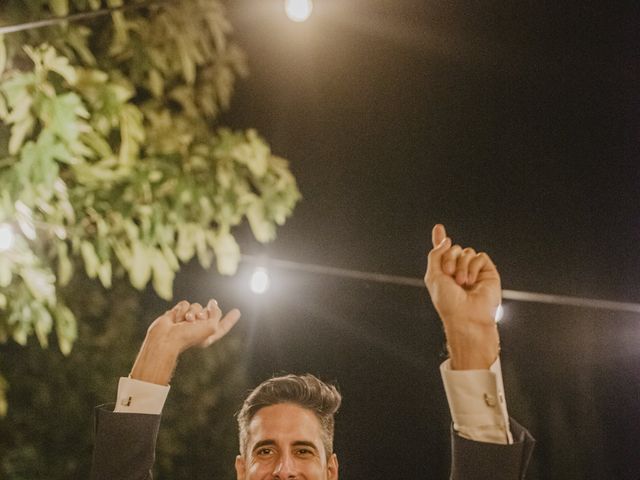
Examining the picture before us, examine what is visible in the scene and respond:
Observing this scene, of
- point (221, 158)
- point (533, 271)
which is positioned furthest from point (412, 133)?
point (221, 158)

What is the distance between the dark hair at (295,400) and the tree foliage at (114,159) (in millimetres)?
585

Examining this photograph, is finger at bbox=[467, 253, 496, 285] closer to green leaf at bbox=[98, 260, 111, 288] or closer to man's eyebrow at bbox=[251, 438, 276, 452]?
man's eyebrow at bbox=[251, 438, 276, 452]

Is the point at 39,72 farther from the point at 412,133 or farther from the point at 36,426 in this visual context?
the point at 412,133

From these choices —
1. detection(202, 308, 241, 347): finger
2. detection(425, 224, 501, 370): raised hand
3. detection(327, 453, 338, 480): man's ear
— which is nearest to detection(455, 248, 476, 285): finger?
detection(425, 224, 501, 370): raised hand

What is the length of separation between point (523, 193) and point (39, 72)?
561 cm

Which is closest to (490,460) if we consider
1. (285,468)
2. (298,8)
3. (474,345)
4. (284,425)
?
(474,345)

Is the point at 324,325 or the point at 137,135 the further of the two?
the point at 324,325

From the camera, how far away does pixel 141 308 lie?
627 centimetres

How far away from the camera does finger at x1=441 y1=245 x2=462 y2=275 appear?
1.93m

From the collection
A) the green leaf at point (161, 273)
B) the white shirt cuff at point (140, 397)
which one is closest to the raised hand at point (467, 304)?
the white shirt cuff at point (140, 397)

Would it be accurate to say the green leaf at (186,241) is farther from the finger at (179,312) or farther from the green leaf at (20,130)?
the finger at (179,312)

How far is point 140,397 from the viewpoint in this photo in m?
2.16

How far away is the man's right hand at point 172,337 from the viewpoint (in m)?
2.22

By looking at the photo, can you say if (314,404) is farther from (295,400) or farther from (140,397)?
(140,397)
